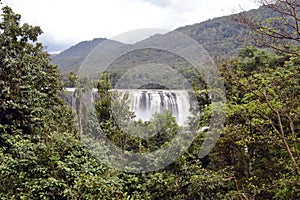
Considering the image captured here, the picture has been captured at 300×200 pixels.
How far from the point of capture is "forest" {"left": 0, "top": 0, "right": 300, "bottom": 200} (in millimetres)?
3311

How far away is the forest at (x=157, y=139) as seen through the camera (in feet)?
10.9

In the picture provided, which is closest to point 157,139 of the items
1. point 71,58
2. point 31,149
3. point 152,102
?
point 31,149

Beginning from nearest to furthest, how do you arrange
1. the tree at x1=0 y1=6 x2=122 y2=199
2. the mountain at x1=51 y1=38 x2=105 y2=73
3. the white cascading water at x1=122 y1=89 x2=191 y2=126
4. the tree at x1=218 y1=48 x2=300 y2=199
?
the tree at x1=0 y1=6 x2=122 y2=199, the tree at x1=218 y1=48 x2=300 y2=199, the white cascading water at x1=122 y1=89 x2=191 y2=126, the mountain at x1=51 y1=38 x2=105 y2=73

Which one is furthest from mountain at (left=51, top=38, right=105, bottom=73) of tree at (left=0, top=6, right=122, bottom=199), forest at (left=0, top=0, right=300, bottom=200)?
tree at (left=0, top=6, right=122, bottom=199)

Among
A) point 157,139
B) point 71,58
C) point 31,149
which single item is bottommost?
point 157,139

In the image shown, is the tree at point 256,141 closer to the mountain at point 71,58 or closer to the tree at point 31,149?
the tree at point 31,149

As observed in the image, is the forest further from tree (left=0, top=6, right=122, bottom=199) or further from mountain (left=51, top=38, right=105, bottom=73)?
mountain (left=51, top=38, right=105, bottom=73)

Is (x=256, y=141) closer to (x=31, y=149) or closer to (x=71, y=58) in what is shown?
(x=31, y=149)

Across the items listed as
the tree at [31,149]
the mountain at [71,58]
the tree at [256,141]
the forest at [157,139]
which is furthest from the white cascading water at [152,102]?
the tree at [31,149]

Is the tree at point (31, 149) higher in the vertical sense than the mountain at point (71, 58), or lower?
lower

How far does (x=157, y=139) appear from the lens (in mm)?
4992

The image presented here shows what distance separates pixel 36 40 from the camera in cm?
620

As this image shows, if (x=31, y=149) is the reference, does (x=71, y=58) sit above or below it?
above

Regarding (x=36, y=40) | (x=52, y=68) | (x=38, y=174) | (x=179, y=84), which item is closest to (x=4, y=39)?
(x=36, y=40)
